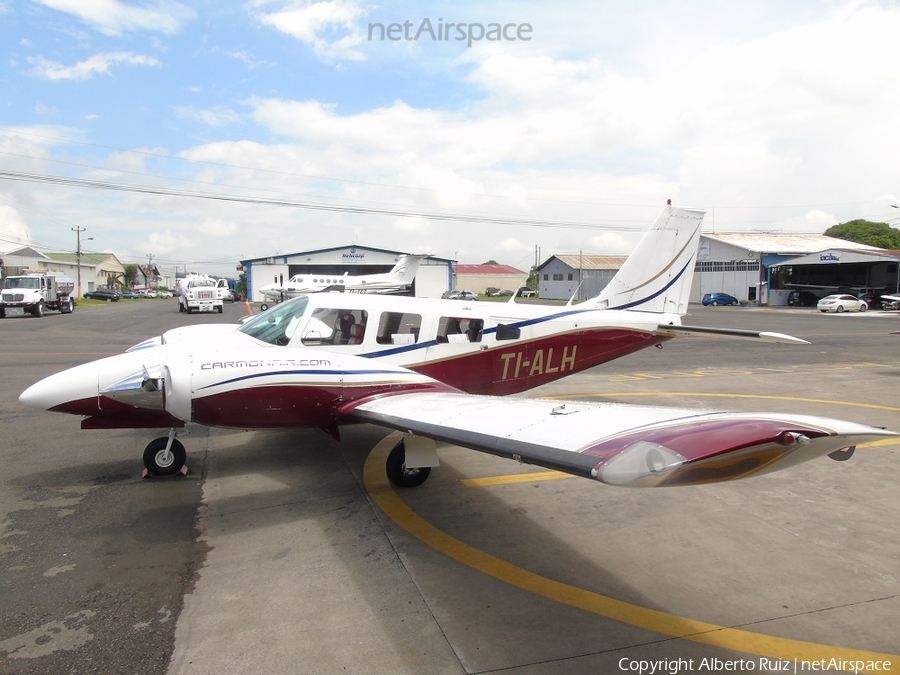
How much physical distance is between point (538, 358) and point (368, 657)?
5667mm

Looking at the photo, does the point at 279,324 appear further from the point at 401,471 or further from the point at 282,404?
the point at 401,471

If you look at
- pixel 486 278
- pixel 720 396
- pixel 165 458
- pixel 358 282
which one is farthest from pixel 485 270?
pixel 165 458

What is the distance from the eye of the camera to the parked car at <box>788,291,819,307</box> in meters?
55.9

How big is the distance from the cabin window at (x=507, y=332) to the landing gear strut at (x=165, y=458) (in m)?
4.47

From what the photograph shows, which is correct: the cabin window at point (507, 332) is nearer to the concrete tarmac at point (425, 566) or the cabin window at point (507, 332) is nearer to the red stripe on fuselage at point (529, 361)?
the red stripe on fuselage at point (529, 361)

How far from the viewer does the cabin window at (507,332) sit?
8.30 metres

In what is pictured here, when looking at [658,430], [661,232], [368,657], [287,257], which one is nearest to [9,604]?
[368,657]

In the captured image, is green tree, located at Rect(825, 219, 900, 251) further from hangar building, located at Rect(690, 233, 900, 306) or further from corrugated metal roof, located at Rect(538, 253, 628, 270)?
corrugated metal roof, located at Rect(538, 253, 628, 270)

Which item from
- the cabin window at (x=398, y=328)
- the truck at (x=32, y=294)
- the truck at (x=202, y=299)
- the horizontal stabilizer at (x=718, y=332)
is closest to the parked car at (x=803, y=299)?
the truck at (x=202, y=299)

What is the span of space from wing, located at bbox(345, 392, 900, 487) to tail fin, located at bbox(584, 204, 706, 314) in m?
5.90

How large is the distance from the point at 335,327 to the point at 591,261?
258ft

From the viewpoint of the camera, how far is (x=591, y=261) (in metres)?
82.1

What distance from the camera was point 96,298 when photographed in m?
76.6

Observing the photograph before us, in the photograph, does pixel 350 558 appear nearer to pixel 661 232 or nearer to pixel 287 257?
pixel 661 232
